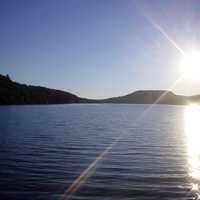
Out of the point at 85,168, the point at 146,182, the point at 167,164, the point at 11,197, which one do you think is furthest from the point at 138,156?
the point at 11,197

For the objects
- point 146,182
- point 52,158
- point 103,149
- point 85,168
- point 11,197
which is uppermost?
point 103,149

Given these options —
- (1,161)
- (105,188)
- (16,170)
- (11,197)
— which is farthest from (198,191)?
(1,161)

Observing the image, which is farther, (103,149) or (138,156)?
(103,149)

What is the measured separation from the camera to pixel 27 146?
47.5 m

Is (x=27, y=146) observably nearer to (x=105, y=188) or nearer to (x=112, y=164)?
(x=112, y=164)

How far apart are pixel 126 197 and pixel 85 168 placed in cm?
1024

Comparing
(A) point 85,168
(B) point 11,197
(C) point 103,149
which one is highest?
(C) point 103,149

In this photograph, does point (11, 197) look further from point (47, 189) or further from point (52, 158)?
point (52, 158)

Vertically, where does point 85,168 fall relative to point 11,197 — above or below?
above

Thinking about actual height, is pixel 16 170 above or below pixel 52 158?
below

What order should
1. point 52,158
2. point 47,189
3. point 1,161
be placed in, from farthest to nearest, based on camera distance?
point 52,158 → point 1,161 → point 47,189

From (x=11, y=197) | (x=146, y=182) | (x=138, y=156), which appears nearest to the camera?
(x=11, y=197)

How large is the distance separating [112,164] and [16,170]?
33.7 feet

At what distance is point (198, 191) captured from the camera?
85.0 ft
